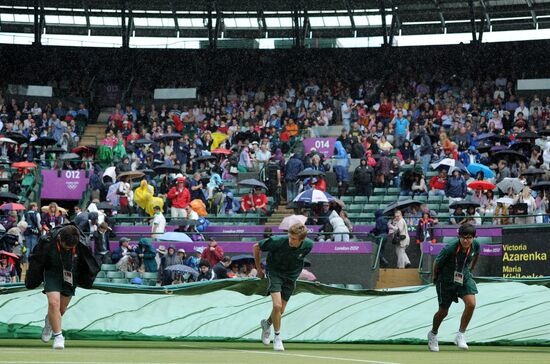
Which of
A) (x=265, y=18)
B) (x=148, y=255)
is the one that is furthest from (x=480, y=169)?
(x=265, y=18)

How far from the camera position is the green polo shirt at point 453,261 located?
44.7ft

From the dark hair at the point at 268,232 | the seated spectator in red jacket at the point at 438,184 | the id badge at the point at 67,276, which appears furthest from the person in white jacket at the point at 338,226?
→ the id badge at the point at 67,276

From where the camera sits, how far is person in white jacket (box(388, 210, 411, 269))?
2386 cm

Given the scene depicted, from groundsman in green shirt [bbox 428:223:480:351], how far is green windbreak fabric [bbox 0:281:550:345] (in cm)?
126

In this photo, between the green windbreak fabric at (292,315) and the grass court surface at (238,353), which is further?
the green windbreak fabric at (292,315)

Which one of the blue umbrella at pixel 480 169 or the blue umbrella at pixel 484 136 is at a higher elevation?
the blue umbrella at pixel 484 136

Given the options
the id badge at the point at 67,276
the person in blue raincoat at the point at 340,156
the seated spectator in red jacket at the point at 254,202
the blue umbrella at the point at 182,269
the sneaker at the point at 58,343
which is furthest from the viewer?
the person in blue raincoat at the point at 340,156

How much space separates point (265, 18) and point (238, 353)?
117ft

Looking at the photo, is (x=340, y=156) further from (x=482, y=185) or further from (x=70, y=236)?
(x=70, y=236)

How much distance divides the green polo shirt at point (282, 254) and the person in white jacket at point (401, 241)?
10.5 meters

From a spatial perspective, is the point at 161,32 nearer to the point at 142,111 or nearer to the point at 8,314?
the point at 142,111

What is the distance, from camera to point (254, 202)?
27.1 metres

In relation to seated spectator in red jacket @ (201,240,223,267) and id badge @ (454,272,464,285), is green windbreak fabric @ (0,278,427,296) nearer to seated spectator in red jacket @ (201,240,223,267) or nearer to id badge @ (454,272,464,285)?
id badge @ (454,272,464,285)

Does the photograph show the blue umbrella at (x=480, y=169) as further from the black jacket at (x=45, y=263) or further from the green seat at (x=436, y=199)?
the black jacket at (x=45, y=263)
